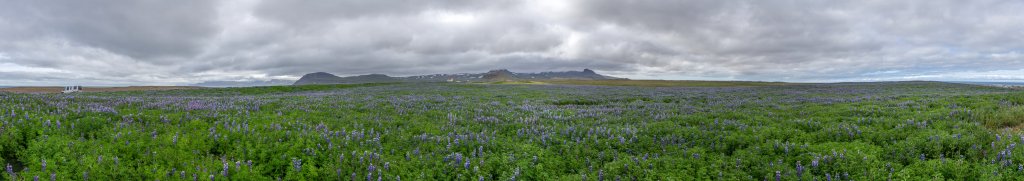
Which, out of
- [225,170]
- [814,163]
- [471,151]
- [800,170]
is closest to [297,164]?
[225,170]

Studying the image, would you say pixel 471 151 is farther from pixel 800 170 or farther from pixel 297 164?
pixel 800 170

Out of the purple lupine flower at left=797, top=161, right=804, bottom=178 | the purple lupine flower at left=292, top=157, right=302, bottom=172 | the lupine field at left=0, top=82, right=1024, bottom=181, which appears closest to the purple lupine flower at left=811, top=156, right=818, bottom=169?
the lupine field at left=0, top=82, right=1024, bottom=181

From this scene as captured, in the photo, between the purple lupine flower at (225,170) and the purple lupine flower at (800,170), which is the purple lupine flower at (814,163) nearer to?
the purple lupine flower at (800,170)

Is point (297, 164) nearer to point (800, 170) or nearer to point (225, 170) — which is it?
point (225, 170)

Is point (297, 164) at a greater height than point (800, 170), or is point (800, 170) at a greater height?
point (297, 164)

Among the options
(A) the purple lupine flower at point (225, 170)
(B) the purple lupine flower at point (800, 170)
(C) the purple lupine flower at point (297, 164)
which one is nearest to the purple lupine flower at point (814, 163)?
(B) the purple lupine flower at point (800, 170)

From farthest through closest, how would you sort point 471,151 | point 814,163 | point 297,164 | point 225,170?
point 471,151
point 814,163
point 297,164
point 225,170

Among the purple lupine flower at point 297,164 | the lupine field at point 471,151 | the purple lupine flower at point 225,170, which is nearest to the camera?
the purple lupine flower at point 225,170

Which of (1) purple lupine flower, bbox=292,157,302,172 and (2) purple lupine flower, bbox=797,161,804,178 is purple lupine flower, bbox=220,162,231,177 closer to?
(1) purple lupine flower, bbox=292,157,302,172

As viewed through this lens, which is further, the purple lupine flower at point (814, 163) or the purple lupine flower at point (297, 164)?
the purple lupine flower at point (814, 163)

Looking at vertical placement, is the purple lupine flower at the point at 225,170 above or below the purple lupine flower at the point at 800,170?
above

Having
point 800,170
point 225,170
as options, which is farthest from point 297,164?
point 800,170

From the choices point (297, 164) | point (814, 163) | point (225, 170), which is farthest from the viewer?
point (814, 163)

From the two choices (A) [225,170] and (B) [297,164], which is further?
(B) [297,164]
